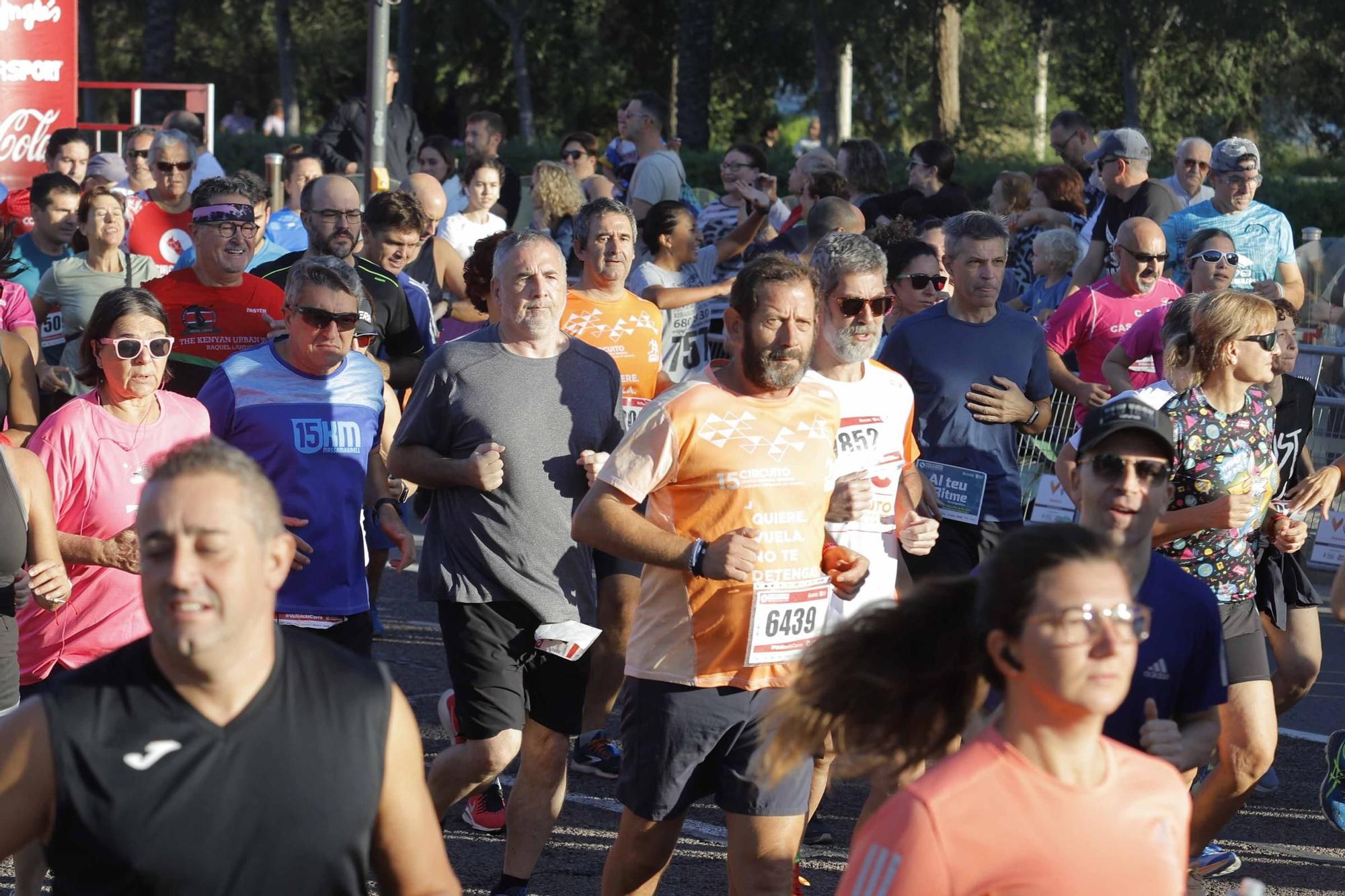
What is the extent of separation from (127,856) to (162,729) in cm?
19

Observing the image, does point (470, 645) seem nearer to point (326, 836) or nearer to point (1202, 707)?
point (1202, 707)

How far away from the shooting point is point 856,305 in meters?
5.64

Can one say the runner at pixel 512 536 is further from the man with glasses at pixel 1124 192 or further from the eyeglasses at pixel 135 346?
the man with glasses at pixel 1124 192

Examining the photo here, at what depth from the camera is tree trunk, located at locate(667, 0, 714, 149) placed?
3069 centimetres

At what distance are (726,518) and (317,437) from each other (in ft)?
5.09

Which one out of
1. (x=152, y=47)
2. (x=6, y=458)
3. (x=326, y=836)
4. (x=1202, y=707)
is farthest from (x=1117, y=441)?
(x=152, y=47)

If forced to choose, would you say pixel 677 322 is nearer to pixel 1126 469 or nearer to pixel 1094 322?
pixel 1094 322

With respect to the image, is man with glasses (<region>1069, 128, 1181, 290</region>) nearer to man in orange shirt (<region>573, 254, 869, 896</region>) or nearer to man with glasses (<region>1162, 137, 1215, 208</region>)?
man with glasses (<region>1162, 137, 1215, 208</region>)

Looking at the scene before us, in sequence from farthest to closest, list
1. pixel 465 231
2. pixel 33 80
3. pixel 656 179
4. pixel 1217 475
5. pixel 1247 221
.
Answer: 1. pixel 33 80
2. pixel 656 179
3. pixel 465 231
4. pixel 1247 221
5. pixel 1217 475

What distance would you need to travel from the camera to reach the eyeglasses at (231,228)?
7262mm

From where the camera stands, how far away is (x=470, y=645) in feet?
18.2

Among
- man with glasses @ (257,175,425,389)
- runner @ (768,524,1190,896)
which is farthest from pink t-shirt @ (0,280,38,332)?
runner @ (768,524,1190,896)

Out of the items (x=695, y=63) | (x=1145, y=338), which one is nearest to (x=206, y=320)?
(x=1145, y=338)

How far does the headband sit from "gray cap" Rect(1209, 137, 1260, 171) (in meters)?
4.86
